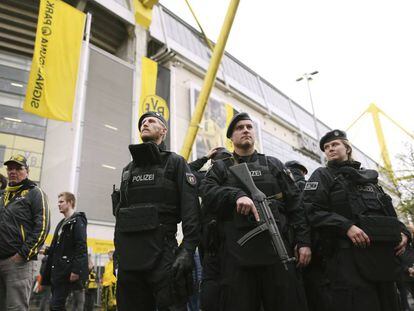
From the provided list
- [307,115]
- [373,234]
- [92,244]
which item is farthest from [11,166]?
[307,115]

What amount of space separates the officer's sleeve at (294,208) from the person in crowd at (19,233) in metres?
2.76

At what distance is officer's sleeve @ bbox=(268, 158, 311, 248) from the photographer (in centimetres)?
250

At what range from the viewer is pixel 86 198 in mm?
16859

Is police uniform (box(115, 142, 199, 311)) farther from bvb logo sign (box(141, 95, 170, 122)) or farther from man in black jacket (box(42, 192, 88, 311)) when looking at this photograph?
bvb logo sign (box(141, 95, 170, 122))

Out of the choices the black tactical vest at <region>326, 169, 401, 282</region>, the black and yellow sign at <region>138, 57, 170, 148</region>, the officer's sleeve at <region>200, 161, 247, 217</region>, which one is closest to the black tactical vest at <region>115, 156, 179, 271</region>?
the officer's sleeve at <region>200, 161, 247, 217</region>

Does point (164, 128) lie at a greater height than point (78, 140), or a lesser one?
lesser

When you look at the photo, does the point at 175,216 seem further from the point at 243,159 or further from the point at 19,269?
the point at 19,269

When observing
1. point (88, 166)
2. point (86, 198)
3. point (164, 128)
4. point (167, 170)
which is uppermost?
point (88, 166)

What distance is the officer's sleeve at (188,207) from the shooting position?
2330 mm

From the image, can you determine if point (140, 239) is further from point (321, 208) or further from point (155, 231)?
point (321, 208)

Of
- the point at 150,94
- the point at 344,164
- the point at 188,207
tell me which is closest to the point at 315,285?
the point at 344,164

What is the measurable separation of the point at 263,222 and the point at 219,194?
1.25 ft

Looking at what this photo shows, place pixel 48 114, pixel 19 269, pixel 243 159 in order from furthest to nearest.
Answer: pixel 48 114 < pixel 19 269 < pixel 243 159

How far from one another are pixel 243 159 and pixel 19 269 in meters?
2.68
